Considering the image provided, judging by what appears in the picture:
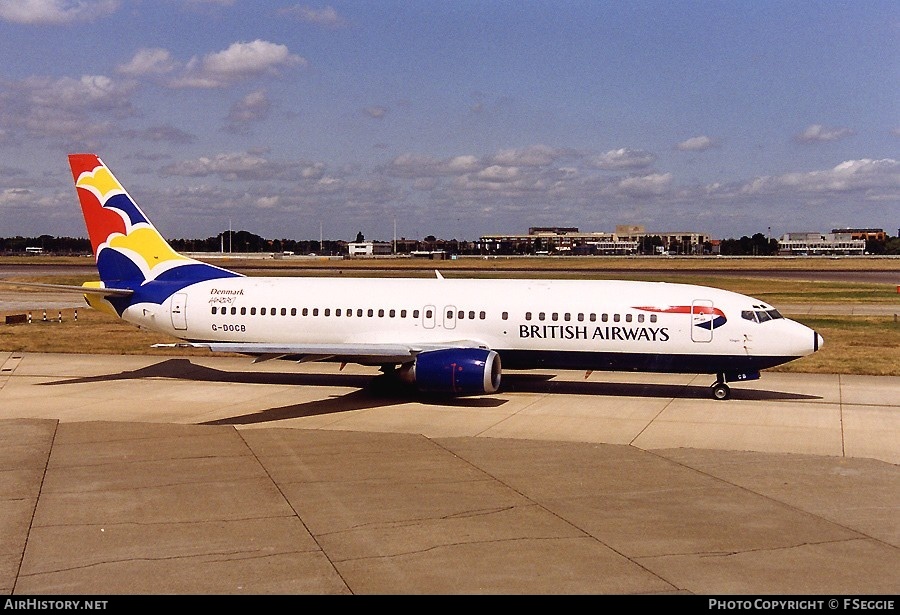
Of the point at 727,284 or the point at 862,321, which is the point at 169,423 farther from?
the point at 727,284

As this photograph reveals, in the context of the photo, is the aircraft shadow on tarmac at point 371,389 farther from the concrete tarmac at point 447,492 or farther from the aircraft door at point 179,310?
the aircraft door at point 179,310

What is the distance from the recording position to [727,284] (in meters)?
85.6

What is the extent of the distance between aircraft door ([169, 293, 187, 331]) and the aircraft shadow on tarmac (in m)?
2.17

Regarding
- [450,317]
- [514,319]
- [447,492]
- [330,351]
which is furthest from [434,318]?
[447,492]

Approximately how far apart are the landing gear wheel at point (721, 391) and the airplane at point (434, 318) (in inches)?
1.2

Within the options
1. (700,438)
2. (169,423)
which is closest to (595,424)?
(700,438)

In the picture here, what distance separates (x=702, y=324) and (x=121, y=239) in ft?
65.8

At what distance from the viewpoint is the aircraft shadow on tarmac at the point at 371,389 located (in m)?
25.9

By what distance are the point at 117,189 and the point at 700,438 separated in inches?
858

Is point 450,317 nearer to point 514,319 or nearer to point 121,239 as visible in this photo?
point 514,319

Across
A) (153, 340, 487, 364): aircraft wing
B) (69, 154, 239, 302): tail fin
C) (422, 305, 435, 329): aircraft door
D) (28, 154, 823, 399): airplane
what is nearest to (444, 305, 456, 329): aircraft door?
(28, 154, 823, 399): airplane

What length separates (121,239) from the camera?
104 ft

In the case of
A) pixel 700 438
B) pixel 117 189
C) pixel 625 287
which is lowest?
pixel 700 438
